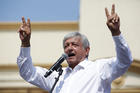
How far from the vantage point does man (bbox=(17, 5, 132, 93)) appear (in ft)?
9.45

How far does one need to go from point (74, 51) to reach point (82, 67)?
19 cm

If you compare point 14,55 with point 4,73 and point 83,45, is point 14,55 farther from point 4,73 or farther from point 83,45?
point 83,45

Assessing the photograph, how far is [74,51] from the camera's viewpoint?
329 centimetres

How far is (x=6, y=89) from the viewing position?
847 centimetres

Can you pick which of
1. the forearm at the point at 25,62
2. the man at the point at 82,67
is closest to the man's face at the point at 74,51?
the man at the point at 82,67

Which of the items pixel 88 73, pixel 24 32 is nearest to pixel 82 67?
pixel 88 73

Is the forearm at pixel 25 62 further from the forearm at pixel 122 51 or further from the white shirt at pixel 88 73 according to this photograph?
the forearm at pixel 122 51

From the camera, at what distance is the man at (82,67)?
2.88 meters

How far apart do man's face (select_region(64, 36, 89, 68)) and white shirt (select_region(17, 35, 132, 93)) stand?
2.6 inches

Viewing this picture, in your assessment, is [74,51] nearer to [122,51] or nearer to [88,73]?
[88,73]

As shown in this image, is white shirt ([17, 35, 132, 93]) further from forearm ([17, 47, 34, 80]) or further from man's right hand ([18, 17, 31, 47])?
man's right hand ([18, 17, 31, 47])

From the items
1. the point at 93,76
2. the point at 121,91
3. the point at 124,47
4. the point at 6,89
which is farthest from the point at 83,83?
the point at 6,89

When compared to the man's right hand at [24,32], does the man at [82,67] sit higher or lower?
lower

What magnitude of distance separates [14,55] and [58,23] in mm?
1317
